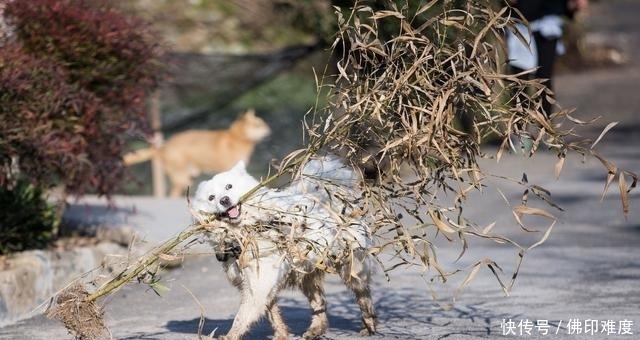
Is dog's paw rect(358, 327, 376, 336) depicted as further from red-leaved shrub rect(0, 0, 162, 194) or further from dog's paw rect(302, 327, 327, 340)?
red-leaved shrub rect(0, 0, 162, 194)

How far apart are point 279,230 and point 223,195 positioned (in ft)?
1.37

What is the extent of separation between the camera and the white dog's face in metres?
7.48

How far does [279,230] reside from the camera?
7.69 metres

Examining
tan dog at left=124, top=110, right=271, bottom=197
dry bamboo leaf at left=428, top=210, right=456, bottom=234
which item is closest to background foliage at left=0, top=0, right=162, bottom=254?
dry bamboo leaf at left=428, top=210, right=456, bottom=234

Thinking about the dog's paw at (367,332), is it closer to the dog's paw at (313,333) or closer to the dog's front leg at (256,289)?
the dog's paw at (313,333)

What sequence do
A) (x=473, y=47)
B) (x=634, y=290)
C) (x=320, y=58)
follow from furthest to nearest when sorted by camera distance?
1. (x=320, y=58)
2. (x=634, y=290)
3. (x=473, y=47)

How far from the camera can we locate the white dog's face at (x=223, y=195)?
7.48m

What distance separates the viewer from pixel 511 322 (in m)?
8.54

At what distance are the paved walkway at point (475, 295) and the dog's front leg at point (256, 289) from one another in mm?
356

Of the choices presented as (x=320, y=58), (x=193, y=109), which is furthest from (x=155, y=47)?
(x=320, y=58)

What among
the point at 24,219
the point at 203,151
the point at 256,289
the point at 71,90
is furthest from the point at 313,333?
the point at 203,151

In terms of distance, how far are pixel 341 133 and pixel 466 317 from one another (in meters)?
1.89

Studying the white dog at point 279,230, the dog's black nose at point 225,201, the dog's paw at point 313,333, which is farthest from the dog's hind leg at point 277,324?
the dog's black nose at point 225,201

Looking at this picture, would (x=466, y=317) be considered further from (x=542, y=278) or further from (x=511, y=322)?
(x=542, y=278)
